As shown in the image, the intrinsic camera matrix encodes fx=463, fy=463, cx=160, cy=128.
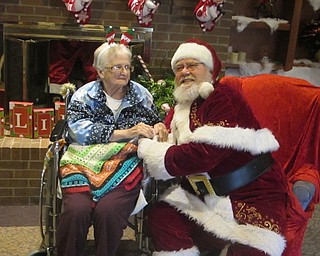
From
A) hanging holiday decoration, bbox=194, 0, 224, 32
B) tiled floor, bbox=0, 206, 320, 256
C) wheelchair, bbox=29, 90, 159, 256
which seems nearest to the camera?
wheelchair, bbox=29, 90, 159, 256

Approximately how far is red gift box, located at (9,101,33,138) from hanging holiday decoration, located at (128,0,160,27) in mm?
936

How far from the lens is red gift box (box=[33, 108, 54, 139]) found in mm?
3061

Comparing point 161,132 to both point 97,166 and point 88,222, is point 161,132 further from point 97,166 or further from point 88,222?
point 88,222

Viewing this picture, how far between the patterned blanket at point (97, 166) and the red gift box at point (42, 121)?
1003 millimetres

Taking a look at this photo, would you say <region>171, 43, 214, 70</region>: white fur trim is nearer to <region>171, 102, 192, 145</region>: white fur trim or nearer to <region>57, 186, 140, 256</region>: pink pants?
<region>171, 102, 192, 145</region>: white fur trim

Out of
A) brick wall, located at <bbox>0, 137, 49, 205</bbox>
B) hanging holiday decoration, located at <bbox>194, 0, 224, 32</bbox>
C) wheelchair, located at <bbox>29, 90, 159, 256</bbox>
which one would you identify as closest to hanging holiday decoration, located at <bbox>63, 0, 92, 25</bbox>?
hanging holiday decoration, located at <bbox>194, 0, 224, 32</bbox>

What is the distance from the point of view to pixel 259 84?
7.70ft

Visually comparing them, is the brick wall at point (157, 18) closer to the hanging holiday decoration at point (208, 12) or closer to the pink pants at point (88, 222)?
the hanging holiday decoration at point (208, 12)

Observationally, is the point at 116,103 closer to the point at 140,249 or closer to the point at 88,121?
the point at 88,121

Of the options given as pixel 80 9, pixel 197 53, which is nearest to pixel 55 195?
pixel 197 53

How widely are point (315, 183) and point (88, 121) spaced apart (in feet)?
3.52

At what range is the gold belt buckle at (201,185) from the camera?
1977 mm

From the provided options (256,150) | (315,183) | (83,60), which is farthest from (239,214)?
(83,60)

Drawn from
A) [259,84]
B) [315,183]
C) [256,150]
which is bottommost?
[315,183]
